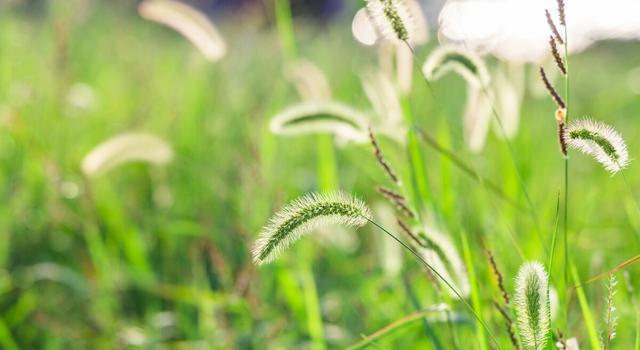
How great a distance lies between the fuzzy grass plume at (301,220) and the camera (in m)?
1.02

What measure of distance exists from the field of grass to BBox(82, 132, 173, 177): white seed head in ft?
0.85

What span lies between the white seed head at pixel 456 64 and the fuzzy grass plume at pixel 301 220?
1.32ft

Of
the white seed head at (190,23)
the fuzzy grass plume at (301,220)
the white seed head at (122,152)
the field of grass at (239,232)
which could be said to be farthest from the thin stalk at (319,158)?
the fuzzy grass plume at (301,220)

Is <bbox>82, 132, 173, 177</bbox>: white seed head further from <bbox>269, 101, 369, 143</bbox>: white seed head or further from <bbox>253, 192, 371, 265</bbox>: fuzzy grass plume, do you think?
<bbox>253, 192, 371, 265</bbox>: fuzzy grass plume

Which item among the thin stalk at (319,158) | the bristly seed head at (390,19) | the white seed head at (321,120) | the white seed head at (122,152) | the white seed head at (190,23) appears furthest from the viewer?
the white seed head at (190,23)

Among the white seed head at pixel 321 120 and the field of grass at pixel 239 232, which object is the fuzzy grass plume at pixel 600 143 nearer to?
the field of grass at pixel 239 232

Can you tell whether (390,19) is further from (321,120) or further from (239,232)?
(239,232)

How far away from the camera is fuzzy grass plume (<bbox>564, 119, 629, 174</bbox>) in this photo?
1014 mm

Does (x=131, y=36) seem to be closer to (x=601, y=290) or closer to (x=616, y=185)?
(x=616, y=185)

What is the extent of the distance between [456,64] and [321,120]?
28 centimetres

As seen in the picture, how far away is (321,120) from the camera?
151 centimetres

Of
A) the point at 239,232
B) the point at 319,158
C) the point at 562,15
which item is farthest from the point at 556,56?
the point at 239,232

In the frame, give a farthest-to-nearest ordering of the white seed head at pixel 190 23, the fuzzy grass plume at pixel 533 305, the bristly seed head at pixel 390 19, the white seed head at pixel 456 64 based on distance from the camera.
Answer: the white seed head at pixel 190 23
the white seed head at pixel 456 64
the bristly seed head at pixel 390 19
the fuzzy grass plume at pixel 533 305

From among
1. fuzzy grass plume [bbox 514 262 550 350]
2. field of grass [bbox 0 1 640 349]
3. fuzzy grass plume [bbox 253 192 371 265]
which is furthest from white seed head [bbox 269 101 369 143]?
fuzzy grass plume [bbox 514 262 550 350]
